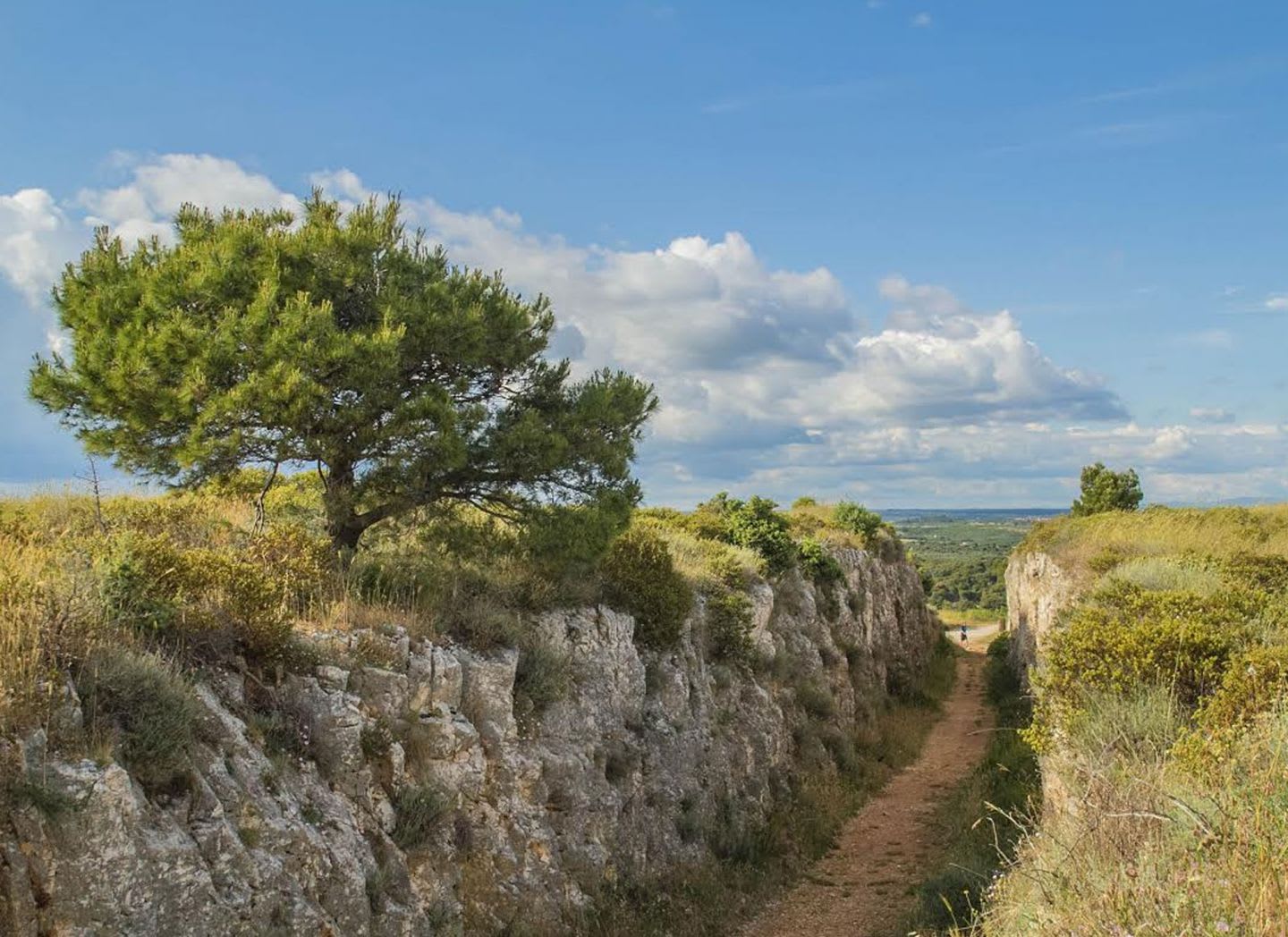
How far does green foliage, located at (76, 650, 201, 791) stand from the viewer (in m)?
6.99

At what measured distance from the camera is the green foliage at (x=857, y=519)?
37.5 m

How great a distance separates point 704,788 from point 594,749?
3.62 metres

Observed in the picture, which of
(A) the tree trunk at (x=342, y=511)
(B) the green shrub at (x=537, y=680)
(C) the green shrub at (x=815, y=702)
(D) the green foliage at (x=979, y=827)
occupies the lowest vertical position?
(D) the green foliage at (x=979, y=827)

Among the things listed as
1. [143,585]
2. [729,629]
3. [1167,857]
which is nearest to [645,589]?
[729,629]

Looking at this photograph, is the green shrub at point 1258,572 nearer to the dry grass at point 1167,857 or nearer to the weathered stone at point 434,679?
the dry grass at point 1167,857

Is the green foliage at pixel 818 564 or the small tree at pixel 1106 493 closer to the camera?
the green foliage at pixel 818 564

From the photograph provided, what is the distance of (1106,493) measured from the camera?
161ft

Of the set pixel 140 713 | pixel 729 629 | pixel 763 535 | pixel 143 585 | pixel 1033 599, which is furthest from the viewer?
pixel 1033 599

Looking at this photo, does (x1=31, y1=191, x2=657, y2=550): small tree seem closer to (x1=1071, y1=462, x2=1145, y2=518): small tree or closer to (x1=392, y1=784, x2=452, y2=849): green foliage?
(x1=392, y1=784, x2=452, y2=849): green foliage

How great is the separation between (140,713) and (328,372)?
600 cm

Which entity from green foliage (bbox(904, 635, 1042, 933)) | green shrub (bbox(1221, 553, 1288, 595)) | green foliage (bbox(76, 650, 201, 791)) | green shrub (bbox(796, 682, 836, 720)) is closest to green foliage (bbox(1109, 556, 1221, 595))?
green shrub (bbox(1221, 553, 1288, 595))

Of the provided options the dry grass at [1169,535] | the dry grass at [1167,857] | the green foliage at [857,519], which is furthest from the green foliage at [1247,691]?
the green foliage at [857,519]

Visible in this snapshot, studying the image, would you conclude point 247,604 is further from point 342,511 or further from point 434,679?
point 342,511

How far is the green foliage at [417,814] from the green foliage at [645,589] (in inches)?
251
